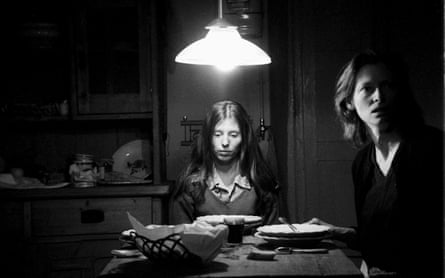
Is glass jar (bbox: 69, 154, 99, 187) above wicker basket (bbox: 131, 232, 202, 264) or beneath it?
above

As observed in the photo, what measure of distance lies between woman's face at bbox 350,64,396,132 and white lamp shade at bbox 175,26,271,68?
0.41 meters

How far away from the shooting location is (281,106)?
4.01m

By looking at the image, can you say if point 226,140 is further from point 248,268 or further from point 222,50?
point 248,268

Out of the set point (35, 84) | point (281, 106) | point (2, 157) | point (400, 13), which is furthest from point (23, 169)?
point (400, 13)

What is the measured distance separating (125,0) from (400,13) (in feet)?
5.00

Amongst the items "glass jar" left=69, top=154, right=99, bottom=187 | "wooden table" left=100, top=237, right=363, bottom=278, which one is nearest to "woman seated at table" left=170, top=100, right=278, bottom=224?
"glass jar" left=69, top=154, right=99, bottom=187

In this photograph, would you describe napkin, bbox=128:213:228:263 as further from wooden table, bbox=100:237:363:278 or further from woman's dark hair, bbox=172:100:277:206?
woman's dark hair, bbox=172:100:277:206

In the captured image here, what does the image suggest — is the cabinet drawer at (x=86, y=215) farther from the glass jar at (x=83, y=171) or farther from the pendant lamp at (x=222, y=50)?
the pendant lamp at (x=222, y=50)

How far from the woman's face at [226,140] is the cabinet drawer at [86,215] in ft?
1.85

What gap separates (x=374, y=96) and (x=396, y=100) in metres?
0.08

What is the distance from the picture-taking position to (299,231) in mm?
2439

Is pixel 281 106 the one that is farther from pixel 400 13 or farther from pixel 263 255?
pixel 263 255

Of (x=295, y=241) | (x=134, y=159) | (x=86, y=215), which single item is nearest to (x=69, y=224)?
(x=86, y=215)

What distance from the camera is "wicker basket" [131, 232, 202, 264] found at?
206 centimetres
